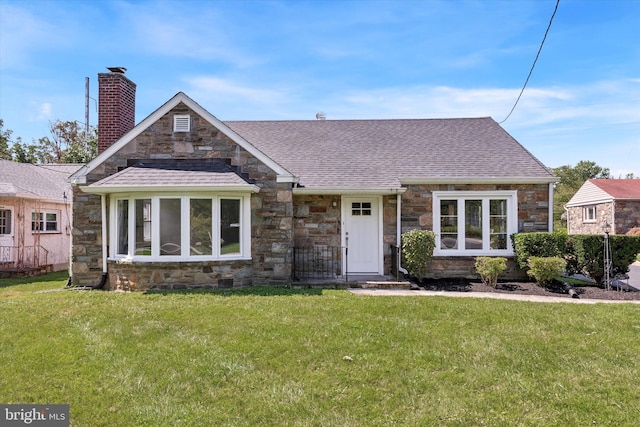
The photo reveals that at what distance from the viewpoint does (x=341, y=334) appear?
5.25 meters

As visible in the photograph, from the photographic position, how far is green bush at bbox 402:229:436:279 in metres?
9.29

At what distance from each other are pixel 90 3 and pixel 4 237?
28.2 feet

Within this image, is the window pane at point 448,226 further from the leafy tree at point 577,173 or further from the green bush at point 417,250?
the leafy tree at point 577,173

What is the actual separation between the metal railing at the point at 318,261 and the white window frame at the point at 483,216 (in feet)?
9.00

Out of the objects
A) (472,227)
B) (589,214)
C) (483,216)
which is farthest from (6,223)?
(589,214)

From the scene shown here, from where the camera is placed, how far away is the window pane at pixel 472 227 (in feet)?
33.8

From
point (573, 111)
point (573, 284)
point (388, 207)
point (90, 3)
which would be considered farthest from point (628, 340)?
point (573, 111)

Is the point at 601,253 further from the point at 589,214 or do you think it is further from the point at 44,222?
the point at 589,214

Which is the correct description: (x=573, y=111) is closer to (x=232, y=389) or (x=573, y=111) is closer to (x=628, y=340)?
(x=628, y=340)

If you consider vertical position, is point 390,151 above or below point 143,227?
above

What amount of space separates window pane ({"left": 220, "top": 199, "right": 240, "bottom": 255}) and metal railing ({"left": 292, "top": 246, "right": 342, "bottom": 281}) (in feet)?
6.35

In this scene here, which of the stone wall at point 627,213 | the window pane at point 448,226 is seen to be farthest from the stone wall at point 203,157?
the stone wall at point 627,213

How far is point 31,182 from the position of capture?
13570mm

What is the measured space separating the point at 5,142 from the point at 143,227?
32.0 metres
